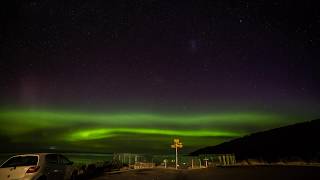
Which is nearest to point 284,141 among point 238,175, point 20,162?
point 238,175

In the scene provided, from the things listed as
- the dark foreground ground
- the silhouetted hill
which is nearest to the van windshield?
the dark foreground ground

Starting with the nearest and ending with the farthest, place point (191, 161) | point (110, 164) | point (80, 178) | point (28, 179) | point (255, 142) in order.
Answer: point (28, 179), point (80, 178), point (110, 164), point (191, 161), point (255, 142)

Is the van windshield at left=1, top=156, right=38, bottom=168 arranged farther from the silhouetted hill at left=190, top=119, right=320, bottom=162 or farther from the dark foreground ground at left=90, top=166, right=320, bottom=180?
the silhouetted hill at left=190, top=119, right=320, bottom=162

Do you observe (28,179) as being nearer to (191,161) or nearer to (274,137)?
(191,161)

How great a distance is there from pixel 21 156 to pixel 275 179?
11855 mm

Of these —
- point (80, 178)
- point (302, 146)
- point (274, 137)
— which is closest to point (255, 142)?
point (274, 137)

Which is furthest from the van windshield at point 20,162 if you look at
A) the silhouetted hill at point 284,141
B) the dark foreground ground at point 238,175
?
the silhouetted hill at point 284,141

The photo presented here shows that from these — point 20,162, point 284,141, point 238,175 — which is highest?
point 284,141

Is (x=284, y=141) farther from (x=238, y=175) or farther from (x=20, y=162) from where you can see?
(x=20, y=162)

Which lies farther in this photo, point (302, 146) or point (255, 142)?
point (255, 142)

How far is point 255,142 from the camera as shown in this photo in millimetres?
184750

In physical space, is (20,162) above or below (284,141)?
below

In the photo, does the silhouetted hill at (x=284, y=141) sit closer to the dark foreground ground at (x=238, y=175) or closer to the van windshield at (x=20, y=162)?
the dark foreground ground at (x=238, y=175)

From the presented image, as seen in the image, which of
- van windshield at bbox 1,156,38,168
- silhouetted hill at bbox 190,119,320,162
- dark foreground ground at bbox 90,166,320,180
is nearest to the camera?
van windshield at bbox 1,156,38,168
